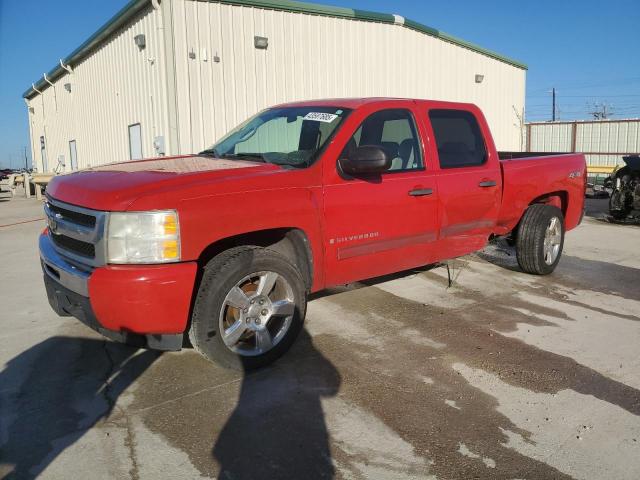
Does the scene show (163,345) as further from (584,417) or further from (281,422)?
(584,417)

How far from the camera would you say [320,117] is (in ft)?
14.9

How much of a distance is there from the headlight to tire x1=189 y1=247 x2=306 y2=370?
0.37 m

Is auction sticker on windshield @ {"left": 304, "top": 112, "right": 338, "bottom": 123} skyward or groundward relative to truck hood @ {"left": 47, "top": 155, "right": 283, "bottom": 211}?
skyward

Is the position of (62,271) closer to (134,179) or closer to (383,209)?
(134,179)

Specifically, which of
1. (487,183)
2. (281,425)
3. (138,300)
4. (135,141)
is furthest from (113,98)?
(281,425)

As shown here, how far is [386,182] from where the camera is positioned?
4445mm

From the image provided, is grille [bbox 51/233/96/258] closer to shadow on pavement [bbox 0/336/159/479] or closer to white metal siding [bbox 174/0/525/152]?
shadow on pavement [bbox 0/336/159/479]

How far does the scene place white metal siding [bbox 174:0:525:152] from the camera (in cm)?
1114

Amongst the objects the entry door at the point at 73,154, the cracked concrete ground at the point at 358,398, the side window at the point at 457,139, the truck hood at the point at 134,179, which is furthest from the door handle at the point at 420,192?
the entry door at the point at 73,154

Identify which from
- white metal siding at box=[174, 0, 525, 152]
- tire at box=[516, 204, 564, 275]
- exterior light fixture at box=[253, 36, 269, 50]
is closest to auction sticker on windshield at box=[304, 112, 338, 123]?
tire at box=[516, 204, 564, 275]

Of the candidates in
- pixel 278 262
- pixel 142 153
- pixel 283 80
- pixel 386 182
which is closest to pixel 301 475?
pixel 278 262

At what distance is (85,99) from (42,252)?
597 inches

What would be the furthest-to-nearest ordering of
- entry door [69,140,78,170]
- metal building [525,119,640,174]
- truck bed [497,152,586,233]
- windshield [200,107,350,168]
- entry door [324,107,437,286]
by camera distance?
metal building [525,119,640,174], entry door [69,140,78,170], truck bed [497,152,586,233], windshield [200,107,350,168], entry door [324,107,437,286]

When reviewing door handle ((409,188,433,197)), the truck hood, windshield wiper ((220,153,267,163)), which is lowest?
door handle ((409,188,433,197))
